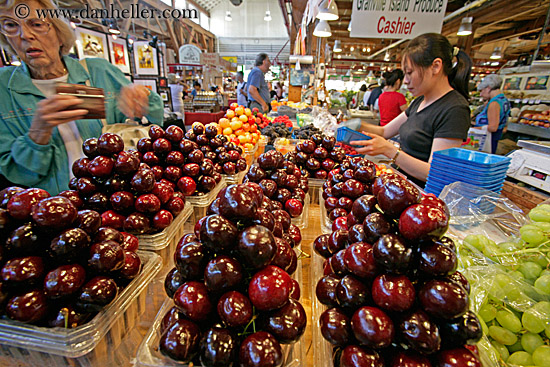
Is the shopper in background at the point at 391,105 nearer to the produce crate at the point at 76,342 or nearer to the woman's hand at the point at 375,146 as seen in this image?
the woman's hand at the point at 375,146

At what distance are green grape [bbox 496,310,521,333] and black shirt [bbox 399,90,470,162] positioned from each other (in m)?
1.60

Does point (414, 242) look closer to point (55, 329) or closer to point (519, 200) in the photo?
point (55, 329)

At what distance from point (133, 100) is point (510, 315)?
247 cm

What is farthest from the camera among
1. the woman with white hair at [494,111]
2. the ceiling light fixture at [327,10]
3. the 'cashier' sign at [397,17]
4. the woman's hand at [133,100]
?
the woman with white hair at [494,111]

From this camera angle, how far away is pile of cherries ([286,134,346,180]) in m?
1.79

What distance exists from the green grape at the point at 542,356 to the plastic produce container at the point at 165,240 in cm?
126

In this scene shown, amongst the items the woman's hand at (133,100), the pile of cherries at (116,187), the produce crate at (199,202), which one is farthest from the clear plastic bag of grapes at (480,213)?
the woman's hand at (133,100)

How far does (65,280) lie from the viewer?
2.19 feet

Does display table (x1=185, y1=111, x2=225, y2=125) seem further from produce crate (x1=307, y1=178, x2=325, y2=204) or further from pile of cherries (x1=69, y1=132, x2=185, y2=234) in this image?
pile of cherries (x1=69, y1=132, x2=185, y2=234)

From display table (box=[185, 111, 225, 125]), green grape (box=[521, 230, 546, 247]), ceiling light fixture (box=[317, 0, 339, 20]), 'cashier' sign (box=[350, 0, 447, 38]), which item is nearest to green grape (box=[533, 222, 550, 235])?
green grape (box=[521, 230, 546, 247])

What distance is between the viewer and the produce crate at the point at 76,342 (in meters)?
0.66

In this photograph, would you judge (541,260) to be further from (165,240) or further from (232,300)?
(165,240)

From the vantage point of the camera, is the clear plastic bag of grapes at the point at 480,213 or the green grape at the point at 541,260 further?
the clear plastic bag of grapes at the point at 480,213

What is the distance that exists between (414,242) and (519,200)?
126 inches
